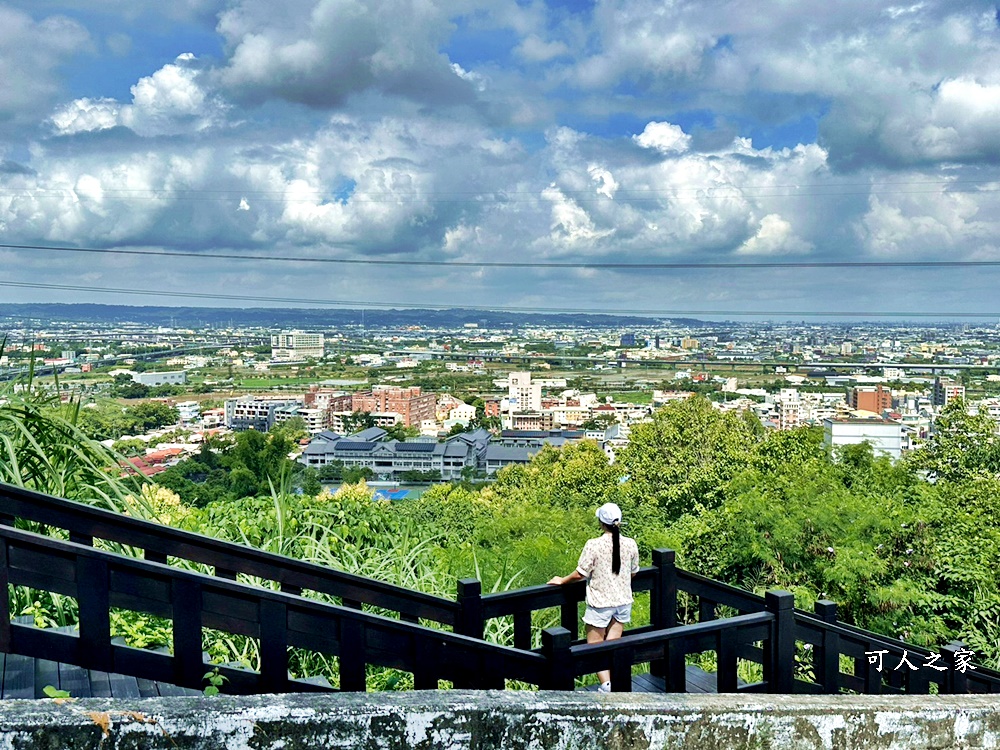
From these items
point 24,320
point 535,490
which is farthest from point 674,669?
point 24,320

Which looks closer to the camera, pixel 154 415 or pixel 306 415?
pixel 154 415

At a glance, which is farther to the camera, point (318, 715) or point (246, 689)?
point (246, 689)

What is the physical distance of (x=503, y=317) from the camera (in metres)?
62.1

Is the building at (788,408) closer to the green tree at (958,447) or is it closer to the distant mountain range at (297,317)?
the green tree at (958,447)

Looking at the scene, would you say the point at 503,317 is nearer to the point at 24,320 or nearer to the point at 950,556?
the point at 24,320

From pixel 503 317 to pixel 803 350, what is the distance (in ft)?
65.7

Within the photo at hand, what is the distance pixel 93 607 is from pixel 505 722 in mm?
1247

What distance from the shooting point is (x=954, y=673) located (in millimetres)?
4742

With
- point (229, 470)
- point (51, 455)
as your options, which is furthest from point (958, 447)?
point (51, 455)

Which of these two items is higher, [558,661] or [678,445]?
[558,661]

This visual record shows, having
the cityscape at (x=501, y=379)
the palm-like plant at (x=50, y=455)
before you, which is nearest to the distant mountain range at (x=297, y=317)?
the cityscape at (x=501, y=379)

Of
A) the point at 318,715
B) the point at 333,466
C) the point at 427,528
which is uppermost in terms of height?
the point at 318,715

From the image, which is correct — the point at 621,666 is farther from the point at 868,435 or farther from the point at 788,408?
the point at 788,408

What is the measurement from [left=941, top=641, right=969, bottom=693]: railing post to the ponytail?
6.21 ft
